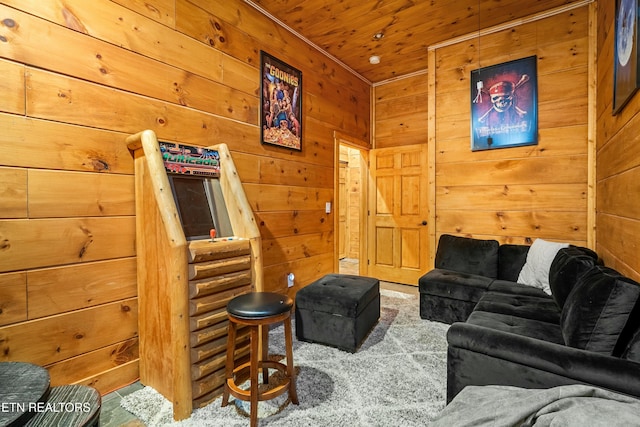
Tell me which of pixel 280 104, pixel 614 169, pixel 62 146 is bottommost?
pixel 614 169

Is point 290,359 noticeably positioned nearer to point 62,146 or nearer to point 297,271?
point 297,271

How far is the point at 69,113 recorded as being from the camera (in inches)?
70.4

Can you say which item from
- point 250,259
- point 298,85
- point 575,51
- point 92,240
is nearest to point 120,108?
point 92,240

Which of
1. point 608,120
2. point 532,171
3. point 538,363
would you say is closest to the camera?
point 538,363

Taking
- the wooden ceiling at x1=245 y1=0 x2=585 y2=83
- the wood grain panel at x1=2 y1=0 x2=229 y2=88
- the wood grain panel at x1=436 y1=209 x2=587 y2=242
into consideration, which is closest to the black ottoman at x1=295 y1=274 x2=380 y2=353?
the wood grain panel at x1=436 y1=209 x2=587 y2=242

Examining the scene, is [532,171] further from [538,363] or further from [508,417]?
[508,417]

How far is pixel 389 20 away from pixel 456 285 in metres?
2.86

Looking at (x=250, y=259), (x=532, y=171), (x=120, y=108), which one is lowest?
(x=250, y=259)

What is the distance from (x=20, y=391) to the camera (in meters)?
1.01

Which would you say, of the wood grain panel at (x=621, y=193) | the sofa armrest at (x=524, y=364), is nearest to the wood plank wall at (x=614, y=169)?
the wood grain panel at (x=621, y=193)

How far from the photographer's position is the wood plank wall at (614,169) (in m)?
1.72

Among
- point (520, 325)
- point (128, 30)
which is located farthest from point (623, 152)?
point (128, 30)

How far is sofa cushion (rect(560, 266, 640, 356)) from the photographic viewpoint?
4.33ft

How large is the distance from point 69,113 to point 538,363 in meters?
2.80
